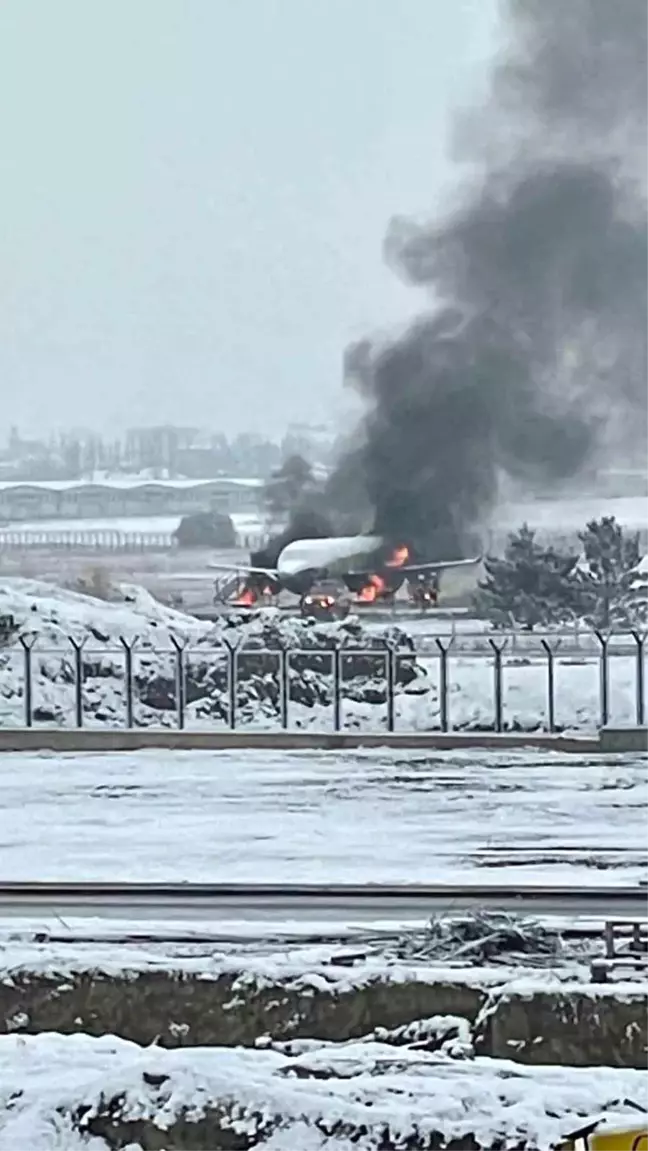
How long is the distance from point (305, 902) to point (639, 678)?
1187 millimetres

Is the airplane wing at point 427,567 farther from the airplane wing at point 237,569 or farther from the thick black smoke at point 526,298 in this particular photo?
the airplane wing at point 237,569

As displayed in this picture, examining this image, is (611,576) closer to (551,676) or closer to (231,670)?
(551,676)

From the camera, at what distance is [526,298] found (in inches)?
164

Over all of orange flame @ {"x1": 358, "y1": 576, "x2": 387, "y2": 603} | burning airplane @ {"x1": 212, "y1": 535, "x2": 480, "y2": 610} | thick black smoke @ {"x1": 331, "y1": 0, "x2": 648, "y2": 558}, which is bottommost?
orange flame @ {"x1": 358, "y1": 576, "x2": 387, "y2": 603}

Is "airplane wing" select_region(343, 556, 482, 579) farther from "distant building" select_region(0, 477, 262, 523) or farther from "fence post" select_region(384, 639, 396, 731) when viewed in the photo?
"distant building" select_region(0, 477, 262, 523)

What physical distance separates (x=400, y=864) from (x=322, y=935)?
39 centimetres

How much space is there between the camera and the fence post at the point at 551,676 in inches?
150

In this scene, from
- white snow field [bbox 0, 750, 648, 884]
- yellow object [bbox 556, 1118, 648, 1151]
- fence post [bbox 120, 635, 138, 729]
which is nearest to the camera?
yellow object [bbox 556, 1118, 648, 1151]

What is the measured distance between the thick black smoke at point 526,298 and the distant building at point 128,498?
1.04ft

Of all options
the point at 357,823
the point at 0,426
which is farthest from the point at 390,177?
the point at 357,823

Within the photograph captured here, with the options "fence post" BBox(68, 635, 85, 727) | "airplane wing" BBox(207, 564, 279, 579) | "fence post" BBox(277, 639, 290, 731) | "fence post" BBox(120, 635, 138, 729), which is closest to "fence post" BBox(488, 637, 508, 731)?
"fence post" BBox(277, 639, 290, 731)

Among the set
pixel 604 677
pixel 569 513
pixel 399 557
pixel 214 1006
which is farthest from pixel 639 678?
pixel 214 1006

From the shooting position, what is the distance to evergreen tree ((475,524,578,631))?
12.6ft

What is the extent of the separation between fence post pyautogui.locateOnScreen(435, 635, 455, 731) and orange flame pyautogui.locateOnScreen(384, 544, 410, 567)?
263 millimetres
